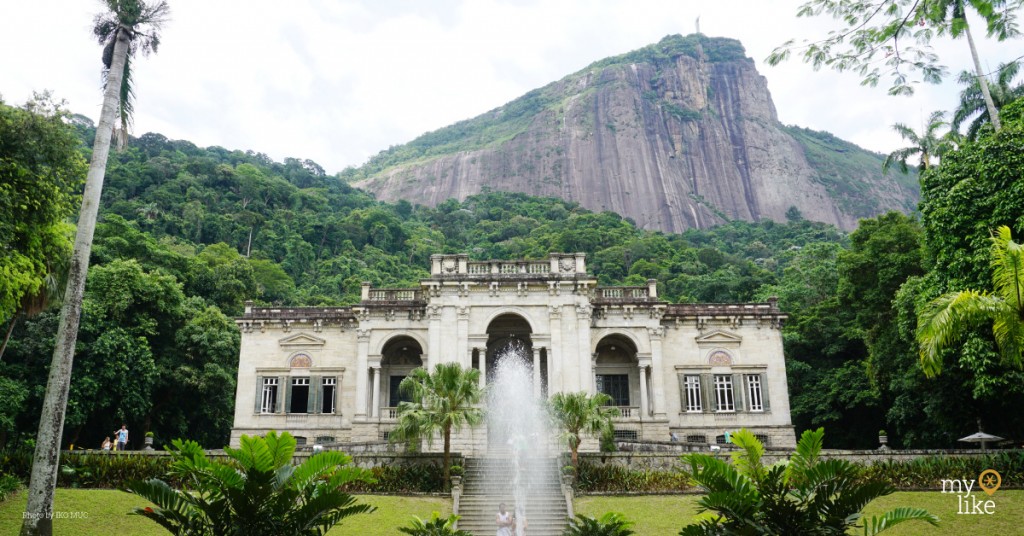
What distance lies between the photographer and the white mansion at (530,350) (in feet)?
105

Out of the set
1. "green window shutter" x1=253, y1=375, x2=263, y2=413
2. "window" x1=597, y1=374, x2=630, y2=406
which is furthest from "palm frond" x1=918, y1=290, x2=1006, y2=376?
"green window shutter" x1=253, y1=375, x2=263, y2=413

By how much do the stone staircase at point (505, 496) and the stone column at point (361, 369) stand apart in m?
8.64

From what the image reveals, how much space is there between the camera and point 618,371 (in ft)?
116

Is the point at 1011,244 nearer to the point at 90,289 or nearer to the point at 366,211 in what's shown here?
the point at 90,289

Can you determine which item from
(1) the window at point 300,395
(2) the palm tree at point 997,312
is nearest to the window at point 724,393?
(2) the palm tree at point 997,312

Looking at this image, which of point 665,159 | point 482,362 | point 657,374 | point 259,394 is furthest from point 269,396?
point 665,159

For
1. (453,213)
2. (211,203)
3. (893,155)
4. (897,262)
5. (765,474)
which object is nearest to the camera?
(765,474)

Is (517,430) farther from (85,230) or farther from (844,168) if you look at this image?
(844,168)

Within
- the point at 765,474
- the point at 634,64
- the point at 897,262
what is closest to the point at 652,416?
the point at 897,262

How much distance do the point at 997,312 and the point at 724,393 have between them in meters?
20.9

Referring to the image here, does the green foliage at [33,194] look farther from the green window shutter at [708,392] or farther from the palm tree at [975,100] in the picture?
the palm tree at [975,100]

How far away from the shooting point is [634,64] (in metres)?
166

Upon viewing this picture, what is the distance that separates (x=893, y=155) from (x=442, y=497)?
31.0 meters

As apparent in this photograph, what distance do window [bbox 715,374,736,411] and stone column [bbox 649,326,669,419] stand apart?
2.74 metres
